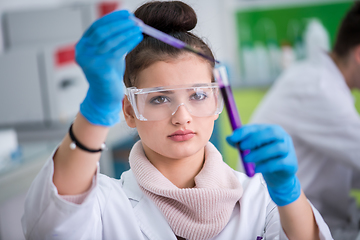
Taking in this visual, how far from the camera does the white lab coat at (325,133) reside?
1.63 metres

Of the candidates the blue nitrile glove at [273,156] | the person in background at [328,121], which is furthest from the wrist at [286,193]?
the person in background at [328,121]

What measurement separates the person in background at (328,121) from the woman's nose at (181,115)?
0.90 metres

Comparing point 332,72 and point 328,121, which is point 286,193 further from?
point 332,72

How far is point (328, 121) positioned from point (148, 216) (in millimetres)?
1121

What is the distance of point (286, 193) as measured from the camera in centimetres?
86

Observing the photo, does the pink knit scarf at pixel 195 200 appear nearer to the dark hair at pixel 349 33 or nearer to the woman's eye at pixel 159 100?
the woman's eye at pixel 159 100

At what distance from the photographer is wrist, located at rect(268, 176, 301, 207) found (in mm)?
855

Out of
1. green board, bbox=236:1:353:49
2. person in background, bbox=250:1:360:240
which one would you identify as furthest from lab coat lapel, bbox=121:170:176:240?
green board, bbox=236:1:353:49

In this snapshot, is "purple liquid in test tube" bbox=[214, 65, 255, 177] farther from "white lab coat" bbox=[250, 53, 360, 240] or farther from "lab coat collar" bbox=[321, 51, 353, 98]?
"lab coat collar" bbox=[321, 51, 353, 98]

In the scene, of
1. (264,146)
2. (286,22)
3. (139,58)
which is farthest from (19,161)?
(286,22)

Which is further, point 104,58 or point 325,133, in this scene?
point 325,133

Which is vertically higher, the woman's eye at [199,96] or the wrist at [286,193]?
the woman's eye at [199,96]

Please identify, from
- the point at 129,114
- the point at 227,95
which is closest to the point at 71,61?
the point at 129,114

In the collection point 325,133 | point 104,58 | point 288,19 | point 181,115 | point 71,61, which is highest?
point 104,58
